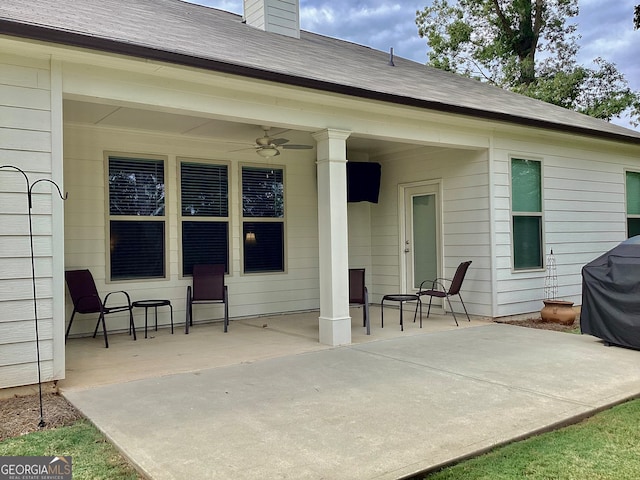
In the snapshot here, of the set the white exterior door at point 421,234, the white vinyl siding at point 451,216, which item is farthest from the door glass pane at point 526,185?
the white exterior door at point 421,234

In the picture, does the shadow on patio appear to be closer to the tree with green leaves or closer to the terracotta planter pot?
the terracotta planter pot

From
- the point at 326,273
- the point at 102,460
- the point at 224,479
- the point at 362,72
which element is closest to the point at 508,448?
the point at 224,479

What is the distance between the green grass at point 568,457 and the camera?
246 centimetres

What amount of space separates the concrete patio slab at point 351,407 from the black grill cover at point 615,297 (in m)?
0.22

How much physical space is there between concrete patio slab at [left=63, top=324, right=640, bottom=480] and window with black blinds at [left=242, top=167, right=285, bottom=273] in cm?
268

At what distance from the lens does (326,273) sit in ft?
18.0

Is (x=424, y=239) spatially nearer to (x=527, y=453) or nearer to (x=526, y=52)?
(x=527, y=453)

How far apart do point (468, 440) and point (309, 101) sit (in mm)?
3633

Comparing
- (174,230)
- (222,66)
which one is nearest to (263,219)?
(174,230)

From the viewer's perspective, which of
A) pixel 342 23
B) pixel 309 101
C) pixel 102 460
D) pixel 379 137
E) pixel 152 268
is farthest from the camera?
pixel 342 23

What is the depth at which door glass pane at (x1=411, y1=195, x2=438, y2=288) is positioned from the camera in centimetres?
787

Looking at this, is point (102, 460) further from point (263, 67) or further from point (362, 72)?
point (362, 72)

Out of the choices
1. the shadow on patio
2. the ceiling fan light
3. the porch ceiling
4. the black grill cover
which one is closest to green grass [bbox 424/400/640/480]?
the black grill cover

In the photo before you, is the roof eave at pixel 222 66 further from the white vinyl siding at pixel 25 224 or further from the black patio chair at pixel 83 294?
the black patio chair at pixel 83 294
